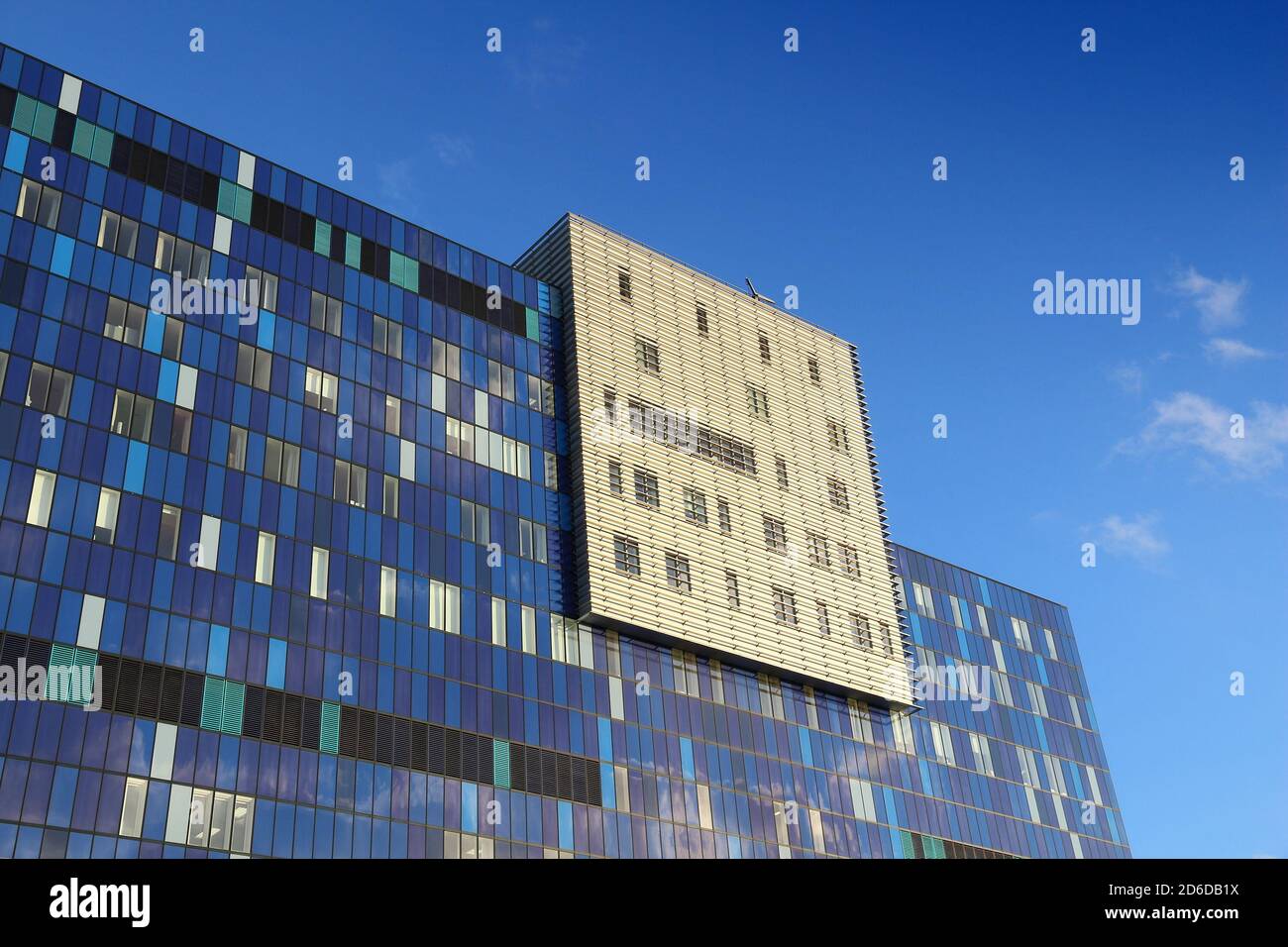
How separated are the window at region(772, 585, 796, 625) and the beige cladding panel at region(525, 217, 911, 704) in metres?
0.38

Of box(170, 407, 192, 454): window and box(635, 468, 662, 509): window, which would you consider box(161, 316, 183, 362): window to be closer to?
box(170, 407, 192, 454): window

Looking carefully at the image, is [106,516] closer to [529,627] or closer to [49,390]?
[49,390]

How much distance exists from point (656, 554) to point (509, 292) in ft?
69.0

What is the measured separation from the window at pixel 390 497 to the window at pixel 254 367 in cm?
860

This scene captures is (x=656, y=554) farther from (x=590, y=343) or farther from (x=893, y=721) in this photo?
(x=893, y=721)

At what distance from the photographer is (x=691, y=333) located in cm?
9438

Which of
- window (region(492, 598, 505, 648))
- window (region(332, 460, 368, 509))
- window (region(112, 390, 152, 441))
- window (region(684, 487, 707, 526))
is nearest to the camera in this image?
window (region(112, 390, 152, 441))

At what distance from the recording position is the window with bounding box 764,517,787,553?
8938 centimetres

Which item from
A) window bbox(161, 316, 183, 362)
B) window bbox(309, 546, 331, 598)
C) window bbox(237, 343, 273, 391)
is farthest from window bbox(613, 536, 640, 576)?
window bbox(161, 316, 183, 362)

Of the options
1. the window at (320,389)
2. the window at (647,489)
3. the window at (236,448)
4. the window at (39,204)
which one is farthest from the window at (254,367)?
the window at (647,489)

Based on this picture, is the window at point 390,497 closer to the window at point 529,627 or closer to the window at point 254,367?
the window at point 254,367

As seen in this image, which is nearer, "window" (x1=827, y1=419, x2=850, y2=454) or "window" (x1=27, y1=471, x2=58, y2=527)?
"window" (x1=27, y1=471, x2=58, y2=527)
